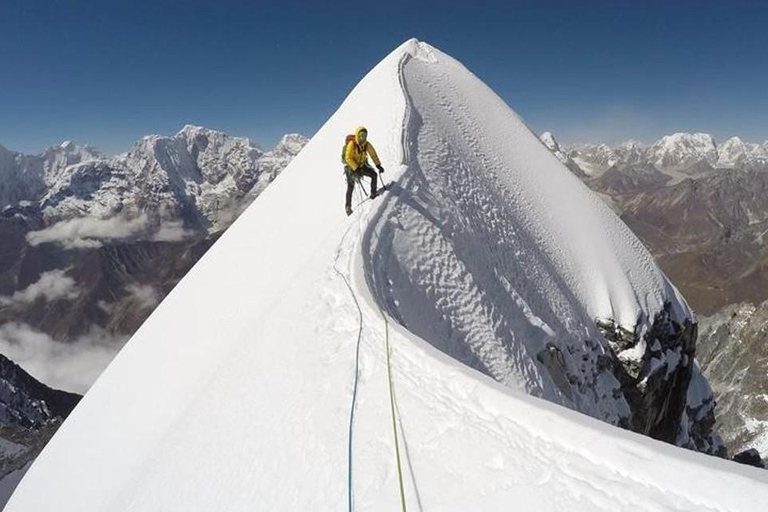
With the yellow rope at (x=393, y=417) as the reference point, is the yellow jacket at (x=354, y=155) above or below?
above

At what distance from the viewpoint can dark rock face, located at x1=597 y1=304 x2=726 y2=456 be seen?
19.8 meters

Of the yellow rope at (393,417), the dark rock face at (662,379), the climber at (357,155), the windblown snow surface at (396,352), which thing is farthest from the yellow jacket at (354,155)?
the dark rock face at (662,379)

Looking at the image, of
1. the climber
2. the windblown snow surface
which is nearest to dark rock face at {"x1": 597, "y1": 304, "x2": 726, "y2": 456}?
the windblown snow surface

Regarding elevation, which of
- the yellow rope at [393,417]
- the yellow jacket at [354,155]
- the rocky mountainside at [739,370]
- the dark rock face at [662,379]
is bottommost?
the yellow rope at [393,417]

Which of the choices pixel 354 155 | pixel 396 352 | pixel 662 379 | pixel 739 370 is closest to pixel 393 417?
pixel 396 352

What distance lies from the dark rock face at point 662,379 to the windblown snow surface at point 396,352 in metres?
1.16

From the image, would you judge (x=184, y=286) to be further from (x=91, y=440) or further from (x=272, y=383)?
(x=272, y=383)

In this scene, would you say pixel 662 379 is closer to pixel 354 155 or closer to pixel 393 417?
pixel 354 155

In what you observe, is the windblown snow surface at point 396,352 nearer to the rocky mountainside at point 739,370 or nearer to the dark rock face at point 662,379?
the dark rock face at point 662,379

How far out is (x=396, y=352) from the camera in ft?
23.1

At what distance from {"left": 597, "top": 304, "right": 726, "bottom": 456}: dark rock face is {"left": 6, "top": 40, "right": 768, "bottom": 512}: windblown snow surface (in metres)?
1.16

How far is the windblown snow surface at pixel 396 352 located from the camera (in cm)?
468

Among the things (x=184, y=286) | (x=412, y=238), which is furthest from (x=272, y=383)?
(x=184, y=286)

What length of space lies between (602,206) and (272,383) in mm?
23574
